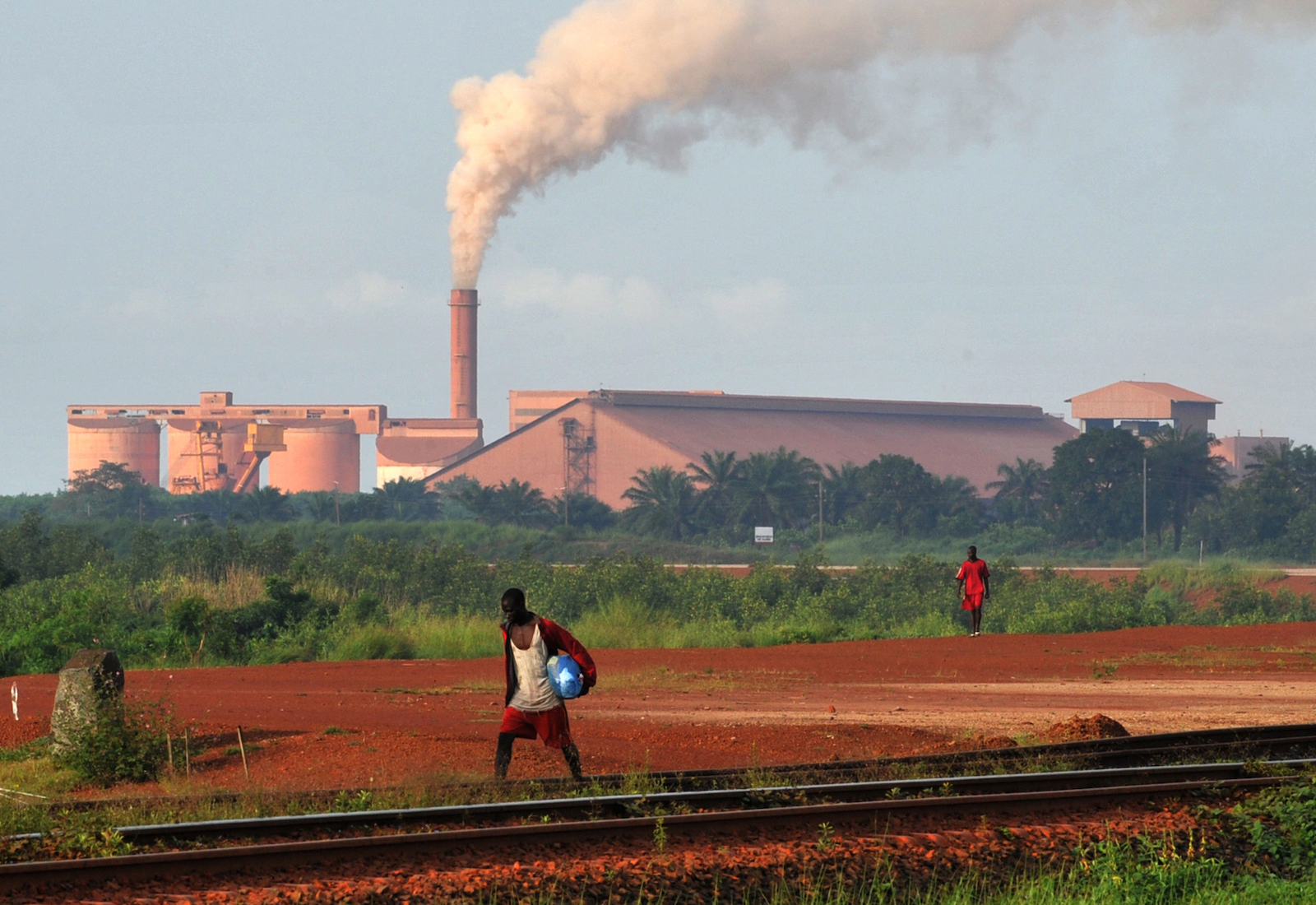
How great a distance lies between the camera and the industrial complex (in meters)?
83.6

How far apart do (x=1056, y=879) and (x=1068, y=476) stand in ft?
214

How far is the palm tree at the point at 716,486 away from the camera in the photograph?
73812 mm

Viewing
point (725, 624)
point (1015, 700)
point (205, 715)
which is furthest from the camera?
point (725, 624)

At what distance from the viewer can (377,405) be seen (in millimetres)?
105062

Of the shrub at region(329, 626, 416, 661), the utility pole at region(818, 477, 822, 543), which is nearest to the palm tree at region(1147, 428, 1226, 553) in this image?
the utility pole at region(818, 477, 822, 543)

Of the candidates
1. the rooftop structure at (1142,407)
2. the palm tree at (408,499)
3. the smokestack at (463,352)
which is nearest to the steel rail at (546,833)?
the palm tree at (408,499)

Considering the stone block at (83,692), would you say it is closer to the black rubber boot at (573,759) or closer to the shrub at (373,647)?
the black rubber boot at (573,759)

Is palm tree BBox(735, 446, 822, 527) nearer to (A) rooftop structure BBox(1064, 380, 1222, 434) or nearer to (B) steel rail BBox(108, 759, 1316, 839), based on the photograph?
(A) rooftop structure BBox(1064, 380, 1222, 434)

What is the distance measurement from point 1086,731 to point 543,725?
5144 mm

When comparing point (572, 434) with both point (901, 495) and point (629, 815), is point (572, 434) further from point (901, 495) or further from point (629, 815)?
point (629, 815)

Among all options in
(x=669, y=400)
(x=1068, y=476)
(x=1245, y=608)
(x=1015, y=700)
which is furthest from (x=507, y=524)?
(x=1015, y=700)

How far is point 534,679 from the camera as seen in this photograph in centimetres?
944

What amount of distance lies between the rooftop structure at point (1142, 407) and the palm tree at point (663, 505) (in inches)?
1365

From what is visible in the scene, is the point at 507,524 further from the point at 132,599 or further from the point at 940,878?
the point at 940,878
